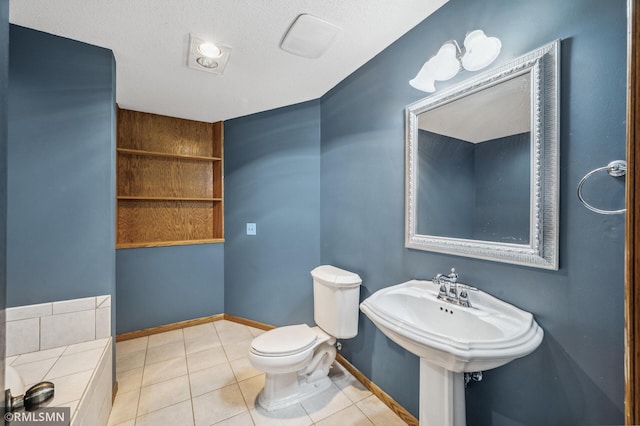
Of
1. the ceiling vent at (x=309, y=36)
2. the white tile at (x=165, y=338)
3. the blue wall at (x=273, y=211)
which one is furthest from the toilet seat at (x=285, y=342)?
the ceiling vent at (x=309, y=36)

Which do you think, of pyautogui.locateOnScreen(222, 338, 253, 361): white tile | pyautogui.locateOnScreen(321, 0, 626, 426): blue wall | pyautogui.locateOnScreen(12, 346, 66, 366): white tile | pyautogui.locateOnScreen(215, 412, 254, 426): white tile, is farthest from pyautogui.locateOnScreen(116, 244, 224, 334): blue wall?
pyautogui.locateOnScreen(321, 0, 626, 426): blue wall

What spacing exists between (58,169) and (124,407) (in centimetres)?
154

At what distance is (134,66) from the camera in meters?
1.83

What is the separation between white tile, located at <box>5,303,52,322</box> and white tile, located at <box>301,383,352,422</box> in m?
1.65

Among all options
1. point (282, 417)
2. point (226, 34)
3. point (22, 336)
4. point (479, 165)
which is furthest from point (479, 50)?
point (22, 336)

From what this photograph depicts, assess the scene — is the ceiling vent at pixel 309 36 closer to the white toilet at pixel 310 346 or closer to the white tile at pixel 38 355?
the white toilet at pixel 310 346

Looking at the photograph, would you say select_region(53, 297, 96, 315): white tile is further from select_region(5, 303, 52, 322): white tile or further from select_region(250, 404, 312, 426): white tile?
select_region(250, 404, 312, 426): white tile

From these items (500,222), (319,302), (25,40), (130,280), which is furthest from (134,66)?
(500,222)

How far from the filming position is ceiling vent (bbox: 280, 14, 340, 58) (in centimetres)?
141

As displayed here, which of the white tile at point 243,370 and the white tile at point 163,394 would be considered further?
the white tile at point 243,370

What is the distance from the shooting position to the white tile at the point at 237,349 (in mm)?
2197

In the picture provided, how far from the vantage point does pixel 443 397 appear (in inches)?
41.6

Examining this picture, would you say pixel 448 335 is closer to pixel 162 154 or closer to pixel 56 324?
pixel 56 324

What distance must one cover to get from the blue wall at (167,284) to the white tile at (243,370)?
92cm
